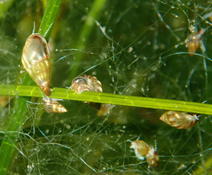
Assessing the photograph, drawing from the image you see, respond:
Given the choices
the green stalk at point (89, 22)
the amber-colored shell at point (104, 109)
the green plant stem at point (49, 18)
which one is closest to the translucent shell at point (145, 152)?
the amber-colored shell at point (104, 109)

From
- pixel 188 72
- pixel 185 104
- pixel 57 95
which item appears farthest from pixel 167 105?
pixel 188 72

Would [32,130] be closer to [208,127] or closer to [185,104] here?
[185,104]

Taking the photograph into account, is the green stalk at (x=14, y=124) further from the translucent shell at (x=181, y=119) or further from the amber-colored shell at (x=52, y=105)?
the translucent shell at (x=181, y=119)

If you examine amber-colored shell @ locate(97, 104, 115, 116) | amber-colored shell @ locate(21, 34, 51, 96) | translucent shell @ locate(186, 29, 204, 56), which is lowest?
amber-colored shell @ locate(97, 104, 115, 116)

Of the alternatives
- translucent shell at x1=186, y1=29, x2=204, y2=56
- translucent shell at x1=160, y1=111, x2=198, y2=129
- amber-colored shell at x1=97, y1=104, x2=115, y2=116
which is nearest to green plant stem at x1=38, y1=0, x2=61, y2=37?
amber-colored shell at x1=97, y1=104, x2=115, y2=116

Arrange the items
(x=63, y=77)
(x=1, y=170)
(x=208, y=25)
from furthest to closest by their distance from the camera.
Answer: (x=208, y=25) → (x=63, y=77) → (x=1, y=170)

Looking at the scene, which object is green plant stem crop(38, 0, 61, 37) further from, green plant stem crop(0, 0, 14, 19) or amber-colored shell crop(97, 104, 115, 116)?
green plant stem crop(0, 0, 14, 19)
